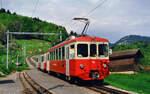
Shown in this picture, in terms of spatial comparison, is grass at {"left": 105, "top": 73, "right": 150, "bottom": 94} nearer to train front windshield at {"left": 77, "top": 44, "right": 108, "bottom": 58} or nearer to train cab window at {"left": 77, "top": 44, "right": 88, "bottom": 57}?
train front windshield at {"left": 77, "top": 44, "right": 108, "bottom": 58}

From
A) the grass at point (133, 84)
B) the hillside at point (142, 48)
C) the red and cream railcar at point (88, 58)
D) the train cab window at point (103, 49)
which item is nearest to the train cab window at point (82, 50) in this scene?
the red and cream railcar at point (88, 58)

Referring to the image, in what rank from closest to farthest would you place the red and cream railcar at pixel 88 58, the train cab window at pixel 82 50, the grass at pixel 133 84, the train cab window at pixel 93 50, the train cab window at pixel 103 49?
1. the grass at pixel 133 84
2. the red and cream railcar at pixel 88 58
3. the train cab window at pixel 82 50
4. the train cab window at pixel 93 50
5. the train cab window at pixel 103 49

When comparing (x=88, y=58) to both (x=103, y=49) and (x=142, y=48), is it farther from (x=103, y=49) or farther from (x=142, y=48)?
(x=142, y=48)

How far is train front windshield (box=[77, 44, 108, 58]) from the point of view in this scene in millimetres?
13430

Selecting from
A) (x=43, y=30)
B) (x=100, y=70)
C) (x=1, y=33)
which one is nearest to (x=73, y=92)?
(x=100, y=70)

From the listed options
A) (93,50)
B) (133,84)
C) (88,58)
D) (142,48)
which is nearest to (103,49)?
(93,50)

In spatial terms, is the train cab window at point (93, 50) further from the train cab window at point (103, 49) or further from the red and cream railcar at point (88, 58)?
the train cab window at point (103, 49)

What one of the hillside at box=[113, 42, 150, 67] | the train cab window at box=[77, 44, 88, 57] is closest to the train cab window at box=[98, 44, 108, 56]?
the train cab window at box=[77, 44, 88, 57]

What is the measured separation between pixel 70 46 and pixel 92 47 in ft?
4.88

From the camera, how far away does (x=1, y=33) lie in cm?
Answer: 9944

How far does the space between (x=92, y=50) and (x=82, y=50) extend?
670 millimetres

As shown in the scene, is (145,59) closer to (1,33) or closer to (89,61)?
(89,61)

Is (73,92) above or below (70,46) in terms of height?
below

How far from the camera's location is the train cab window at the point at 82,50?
43.9 feet
